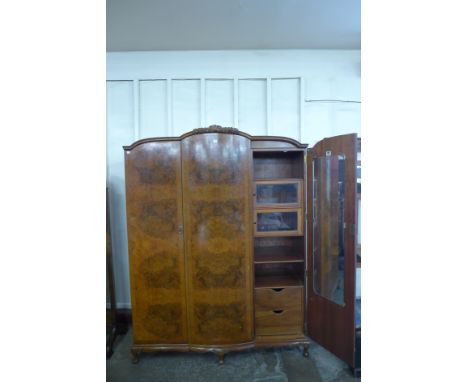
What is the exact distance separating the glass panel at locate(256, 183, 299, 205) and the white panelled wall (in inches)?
22.3

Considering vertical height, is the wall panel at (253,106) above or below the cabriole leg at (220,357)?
above

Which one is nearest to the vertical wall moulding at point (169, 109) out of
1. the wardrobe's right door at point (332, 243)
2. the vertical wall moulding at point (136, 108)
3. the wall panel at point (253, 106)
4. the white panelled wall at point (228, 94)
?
the white panelled wall at point (228, 94)

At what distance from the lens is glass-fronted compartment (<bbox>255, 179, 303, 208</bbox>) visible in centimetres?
187

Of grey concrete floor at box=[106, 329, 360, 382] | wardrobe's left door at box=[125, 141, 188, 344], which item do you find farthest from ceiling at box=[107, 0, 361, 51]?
grey concrete floor at box=[106, 329, 360, 382]

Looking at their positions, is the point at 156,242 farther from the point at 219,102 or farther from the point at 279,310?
the point at 219,102

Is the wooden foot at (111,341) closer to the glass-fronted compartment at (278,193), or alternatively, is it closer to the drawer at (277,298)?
the drawer at (277,298)

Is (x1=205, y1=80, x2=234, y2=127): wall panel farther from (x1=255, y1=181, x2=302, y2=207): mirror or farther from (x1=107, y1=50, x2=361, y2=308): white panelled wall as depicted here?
(x1=255, y1=181, x2=302, y2=207): mirror

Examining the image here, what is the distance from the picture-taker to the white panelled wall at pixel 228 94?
2166 millimetres

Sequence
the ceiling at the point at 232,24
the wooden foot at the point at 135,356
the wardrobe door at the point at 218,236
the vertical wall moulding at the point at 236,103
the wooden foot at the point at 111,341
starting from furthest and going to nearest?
the vertical wall moulding at the point at 236,103 < the wooden foot at the point at 111,341 < the wooden foot at the point at 135,356 < the wardrobe door at the point at 218,236 < the ceiling at the point at 232,24

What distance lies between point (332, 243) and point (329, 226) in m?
0.14
